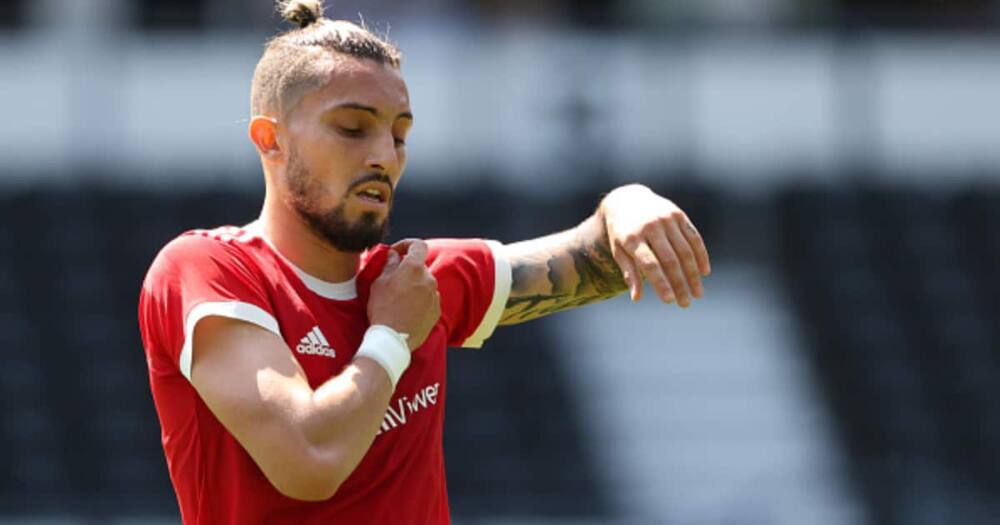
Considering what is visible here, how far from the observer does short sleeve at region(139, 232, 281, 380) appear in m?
3.87

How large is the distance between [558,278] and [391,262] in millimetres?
620

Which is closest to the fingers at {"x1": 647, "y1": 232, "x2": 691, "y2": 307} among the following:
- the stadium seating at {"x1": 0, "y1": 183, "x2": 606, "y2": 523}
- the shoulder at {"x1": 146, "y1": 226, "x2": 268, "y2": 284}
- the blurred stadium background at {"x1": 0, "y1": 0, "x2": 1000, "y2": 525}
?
the shoulder at {"x1": 146, "y1": 226, "x2": 268, "y2": 284}

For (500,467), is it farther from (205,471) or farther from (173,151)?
(205,471)

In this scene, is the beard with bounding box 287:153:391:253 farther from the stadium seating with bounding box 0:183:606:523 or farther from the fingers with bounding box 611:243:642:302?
the stadium seating with bounding box 0:183:606:523

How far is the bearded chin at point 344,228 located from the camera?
411 cm

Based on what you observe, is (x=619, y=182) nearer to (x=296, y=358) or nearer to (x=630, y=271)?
(x=630, y=271)

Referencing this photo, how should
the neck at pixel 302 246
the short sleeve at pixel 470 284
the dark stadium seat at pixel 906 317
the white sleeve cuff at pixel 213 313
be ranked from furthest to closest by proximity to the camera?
the dark stadium seat at pixel 906 317
the short sleeve at pixel 470 284
the neck at pixel 302 246
the white sleeve cuff at pixel 213 313

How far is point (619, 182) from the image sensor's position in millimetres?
13047

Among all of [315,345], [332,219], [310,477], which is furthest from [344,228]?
[310,477]

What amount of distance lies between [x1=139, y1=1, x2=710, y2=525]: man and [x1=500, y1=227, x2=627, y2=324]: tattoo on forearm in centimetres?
28

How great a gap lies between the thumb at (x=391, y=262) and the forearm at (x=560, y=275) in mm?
473

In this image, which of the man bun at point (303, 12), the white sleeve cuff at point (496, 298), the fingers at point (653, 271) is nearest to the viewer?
the fingers at point (653, 271)

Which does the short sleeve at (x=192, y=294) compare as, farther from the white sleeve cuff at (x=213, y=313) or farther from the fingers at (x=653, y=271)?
the fingers at (x=653, y=271)

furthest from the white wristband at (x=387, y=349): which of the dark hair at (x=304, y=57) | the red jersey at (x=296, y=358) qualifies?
the dark hair at (x=304, y=57)
